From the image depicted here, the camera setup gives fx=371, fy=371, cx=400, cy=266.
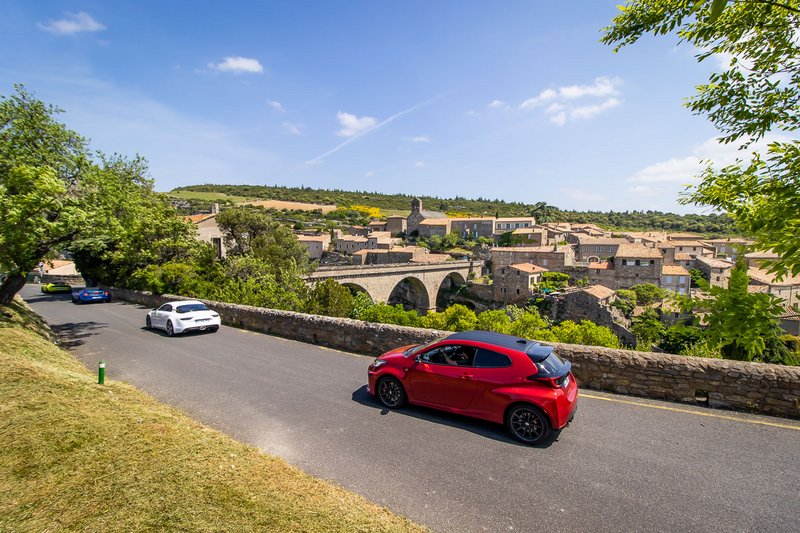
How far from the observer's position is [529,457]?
503 cm

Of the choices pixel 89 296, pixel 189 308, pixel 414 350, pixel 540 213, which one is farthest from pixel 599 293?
pixel 540 213

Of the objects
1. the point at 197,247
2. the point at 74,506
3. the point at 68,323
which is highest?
the point at 197,247

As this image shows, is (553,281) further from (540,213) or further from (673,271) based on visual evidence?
(540,213)

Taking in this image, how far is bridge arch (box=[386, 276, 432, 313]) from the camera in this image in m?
54.9

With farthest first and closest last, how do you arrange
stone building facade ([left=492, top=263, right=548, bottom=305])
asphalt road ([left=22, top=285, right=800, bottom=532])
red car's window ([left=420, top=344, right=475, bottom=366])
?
1. stone building facade ([left=492, top=263, right=548, bottom=305])
2. red car's window ([left=420, top=344, right=475, bottom=366])
3. asphalt road ([left=22, top=285, right=800, bottom=532])

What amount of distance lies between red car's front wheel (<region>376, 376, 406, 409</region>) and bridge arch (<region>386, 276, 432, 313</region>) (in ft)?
136

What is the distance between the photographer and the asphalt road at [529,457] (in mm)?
3961

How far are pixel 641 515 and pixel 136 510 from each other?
5.05 m

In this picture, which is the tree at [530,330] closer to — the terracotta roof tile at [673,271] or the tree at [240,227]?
the tree at [240,227]

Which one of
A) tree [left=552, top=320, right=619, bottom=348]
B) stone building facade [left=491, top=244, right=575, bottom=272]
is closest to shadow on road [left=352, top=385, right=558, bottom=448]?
tree [left=552, top=320, right=619, bottom=348]

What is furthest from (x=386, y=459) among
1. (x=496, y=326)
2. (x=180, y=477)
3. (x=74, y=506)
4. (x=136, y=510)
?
(x=496, y=326)

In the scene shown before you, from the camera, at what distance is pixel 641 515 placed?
3.92 m

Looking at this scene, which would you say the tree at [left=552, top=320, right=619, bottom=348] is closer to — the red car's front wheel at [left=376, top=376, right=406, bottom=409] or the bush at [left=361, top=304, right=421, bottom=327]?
the bush at [left=361, top=304, right=421, bottom=327]

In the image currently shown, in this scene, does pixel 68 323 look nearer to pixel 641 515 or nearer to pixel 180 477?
pixel 180 477
